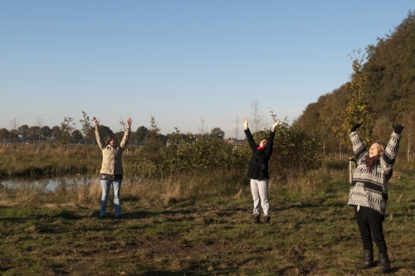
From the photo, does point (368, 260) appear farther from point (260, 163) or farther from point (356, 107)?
point (356, 107)

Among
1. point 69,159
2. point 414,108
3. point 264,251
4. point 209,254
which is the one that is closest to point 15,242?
point 209,254

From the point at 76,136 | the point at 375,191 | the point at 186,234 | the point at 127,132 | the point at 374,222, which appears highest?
the point at 76,136

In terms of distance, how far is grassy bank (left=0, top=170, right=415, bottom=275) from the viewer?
20.3ft

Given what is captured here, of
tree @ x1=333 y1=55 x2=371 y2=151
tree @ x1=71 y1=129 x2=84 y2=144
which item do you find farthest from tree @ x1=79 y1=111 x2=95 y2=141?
tree @ x1=333 y1=55 x2=371 y2=151

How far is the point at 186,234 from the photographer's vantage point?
8.62 m

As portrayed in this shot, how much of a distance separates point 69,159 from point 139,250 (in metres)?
26.2

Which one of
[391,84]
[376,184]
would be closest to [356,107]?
[376,184]

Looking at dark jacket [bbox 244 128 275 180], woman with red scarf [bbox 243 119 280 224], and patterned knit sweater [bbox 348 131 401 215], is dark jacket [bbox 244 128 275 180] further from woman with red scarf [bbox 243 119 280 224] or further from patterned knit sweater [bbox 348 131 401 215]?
patterned knit sweater [bbox 348 131 401 215]

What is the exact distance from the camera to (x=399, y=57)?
38.6 meters

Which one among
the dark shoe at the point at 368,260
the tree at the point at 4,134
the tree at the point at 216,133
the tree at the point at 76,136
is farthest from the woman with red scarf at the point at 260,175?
the tree at the point at 4,134

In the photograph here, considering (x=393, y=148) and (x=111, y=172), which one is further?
(x=111, y=172)

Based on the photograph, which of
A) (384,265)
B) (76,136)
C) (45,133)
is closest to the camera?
(384,265)

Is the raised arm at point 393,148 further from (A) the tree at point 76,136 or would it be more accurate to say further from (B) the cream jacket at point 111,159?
(A) the tree at point 76,136

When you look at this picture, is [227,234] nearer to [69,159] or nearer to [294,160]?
[294,160]
